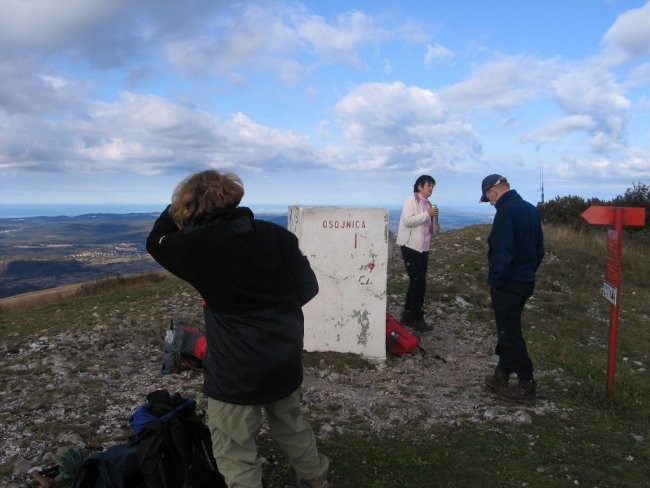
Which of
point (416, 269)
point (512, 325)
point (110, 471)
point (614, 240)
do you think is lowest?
point (110, 471)

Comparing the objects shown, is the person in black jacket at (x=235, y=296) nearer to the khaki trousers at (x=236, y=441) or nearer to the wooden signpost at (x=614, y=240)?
the khaki trousers at (x=236, y=441)

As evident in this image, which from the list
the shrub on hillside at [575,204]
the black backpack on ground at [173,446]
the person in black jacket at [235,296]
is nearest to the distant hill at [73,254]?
the shrub on hillside at [575,204]

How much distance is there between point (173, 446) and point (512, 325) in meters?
3.72

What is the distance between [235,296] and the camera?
3123mm

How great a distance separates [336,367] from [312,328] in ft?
2.15

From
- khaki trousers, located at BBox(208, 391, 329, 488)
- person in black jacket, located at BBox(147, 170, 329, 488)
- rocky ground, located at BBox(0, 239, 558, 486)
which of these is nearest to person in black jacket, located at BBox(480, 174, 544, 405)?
rocky ground, located at BBox(0, 239, 558, 486)

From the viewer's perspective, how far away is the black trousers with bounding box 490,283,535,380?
557 cm

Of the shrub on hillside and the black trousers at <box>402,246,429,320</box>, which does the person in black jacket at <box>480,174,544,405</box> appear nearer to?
the black trousers at <box>402,246,429,320</box>

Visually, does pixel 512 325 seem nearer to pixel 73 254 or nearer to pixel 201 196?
pixel 201 196

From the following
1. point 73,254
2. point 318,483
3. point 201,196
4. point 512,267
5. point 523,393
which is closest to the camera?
point 201,196

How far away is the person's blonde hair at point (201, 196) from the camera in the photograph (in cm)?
308

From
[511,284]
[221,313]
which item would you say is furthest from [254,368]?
[511,284]

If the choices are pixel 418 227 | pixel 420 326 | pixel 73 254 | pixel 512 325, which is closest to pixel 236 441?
pixel 512 325

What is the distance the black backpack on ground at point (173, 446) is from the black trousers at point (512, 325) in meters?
3.39
